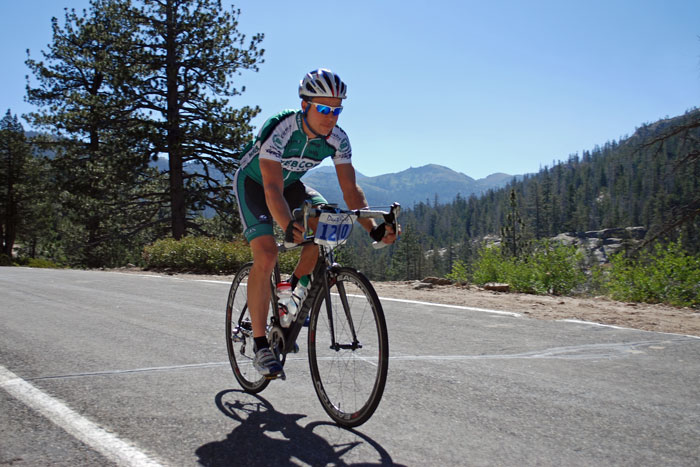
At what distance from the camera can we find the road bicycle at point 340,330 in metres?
2.91

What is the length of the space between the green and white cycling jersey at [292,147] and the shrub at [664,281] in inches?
288

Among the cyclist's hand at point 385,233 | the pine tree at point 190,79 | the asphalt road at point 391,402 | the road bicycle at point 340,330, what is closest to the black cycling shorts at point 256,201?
the road bicycle at point 340,330

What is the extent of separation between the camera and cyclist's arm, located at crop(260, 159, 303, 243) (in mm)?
3102

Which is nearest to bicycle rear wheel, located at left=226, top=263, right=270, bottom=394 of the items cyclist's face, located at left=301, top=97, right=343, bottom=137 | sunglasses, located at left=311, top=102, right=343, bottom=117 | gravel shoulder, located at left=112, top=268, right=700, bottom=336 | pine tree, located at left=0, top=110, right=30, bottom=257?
cyclist's face, located at left=301, top=97, right=343, bottom=137

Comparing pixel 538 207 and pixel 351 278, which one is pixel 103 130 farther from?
pixel 538 207

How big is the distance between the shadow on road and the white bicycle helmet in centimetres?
201

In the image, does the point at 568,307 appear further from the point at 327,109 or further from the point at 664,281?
the point at 327,109

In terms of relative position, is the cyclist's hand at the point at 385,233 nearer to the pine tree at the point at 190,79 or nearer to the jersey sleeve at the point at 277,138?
the jersey sleeve at the point at 277,138

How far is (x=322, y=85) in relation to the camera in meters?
3.16

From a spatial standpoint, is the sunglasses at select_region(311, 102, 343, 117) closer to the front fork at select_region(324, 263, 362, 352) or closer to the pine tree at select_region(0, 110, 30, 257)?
the front fork at select_region(324, 263, 362, 352)

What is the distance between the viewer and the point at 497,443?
8.93 feet

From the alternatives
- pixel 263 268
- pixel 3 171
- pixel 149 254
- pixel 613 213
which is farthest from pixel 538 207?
pixel 263 268

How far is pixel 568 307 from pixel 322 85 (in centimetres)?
586

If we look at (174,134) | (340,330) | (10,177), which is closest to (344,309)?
(340,330)
